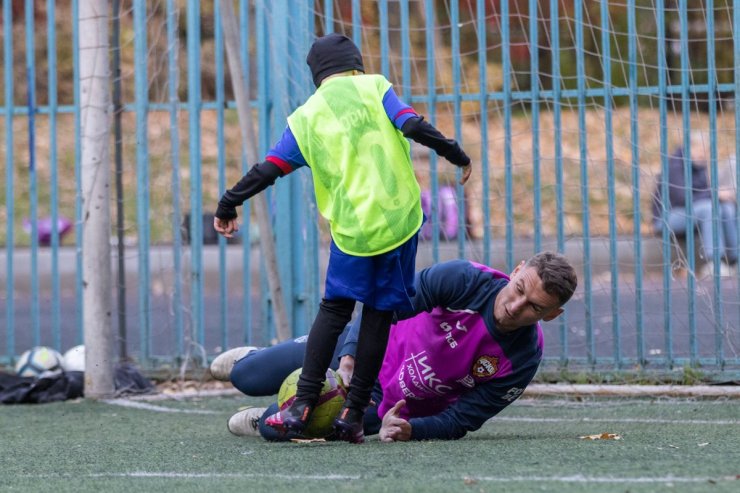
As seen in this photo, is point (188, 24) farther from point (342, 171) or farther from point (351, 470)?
point (351, 470)

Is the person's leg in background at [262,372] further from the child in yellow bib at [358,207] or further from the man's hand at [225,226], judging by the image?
the man's hand at [225,226]

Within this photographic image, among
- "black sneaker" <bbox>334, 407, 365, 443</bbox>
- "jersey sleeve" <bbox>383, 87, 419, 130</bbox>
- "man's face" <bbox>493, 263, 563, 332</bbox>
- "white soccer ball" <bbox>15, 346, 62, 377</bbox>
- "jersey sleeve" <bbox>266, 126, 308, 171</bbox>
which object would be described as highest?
"jersey sleeve" <bbox>383, 87, 419, 130</bbox>

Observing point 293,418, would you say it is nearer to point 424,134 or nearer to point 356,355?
point 356,355

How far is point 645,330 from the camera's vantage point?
24.7ft

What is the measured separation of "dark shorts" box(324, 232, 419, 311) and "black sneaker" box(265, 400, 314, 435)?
1.49ft

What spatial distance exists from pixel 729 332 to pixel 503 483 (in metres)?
3.94

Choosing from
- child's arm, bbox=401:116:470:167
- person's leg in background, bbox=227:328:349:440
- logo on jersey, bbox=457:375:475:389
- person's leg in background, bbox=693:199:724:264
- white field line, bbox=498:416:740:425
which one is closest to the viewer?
child's arm, bbox=401:116:470:167

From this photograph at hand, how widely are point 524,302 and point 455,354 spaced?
47 cm

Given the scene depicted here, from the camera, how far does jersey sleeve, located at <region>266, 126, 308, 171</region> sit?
4918 millimetres

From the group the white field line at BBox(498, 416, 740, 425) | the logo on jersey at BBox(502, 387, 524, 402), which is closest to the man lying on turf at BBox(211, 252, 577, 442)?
the logo on jersey at BBox(502, 387, 524, 402)

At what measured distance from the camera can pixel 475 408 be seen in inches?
197


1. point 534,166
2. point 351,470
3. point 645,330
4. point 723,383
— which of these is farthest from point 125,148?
point 351,470

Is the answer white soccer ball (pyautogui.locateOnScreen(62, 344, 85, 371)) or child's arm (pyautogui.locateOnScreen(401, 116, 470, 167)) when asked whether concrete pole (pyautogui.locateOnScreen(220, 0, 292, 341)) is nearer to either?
white soccer ball (pyautogui.locateOnScreen(62, 344, 85, 371))

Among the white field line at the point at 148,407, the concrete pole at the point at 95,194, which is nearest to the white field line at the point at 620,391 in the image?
the white field line at the point at 148,407
